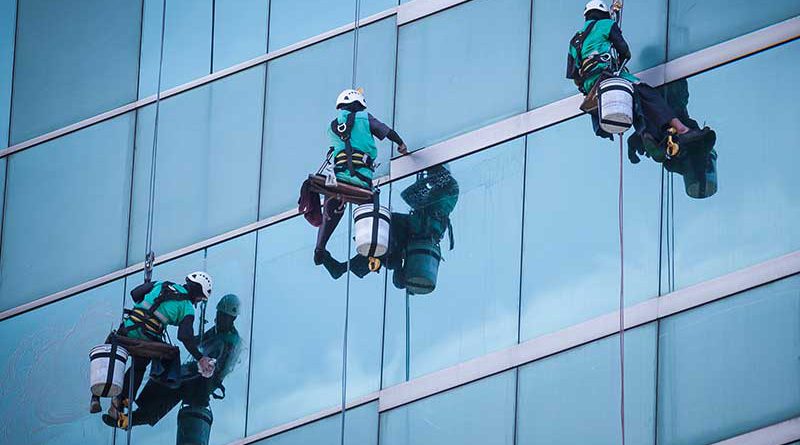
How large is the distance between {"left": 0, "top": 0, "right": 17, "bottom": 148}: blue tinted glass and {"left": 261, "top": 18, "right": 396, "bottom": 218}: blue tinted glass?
12.1 ft

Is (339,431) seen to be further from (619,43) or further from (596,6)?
(596,6)

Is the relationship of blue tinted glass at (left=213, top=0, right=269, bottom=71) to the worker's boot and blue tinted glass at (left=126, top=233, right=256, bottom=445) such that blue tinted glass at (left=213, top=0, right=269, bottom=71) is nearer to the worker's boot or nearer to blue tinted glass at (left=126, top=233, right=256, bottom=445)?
blue tinted glass at (left=126, top=233, right=256, bottom=445)

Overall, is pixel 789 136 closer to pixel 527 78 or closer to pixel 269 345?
pixel 527 78

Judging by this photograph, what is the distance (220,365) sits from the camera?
2273 cm

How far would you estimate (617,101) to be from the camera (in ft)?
67.3

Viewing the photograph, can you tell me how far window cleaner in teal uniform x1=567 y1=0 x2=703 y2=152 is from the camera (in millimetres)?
20750

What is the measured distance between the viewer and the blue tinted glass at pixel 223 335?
22531 mm

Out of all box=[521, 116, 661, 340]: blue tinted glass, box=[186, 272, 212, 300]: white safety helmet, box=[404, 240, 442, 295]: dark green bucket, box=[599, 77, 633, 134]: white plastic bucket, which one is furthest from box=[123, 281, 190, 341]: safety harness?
box=[599, 77, 633, 134]: white plastic bucket

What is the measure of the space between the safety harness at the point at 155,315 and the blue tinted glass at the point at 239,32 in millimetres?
2979

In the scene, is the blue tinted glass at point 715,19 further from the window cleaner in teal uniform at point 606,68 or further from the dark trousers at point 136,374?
the dark trousers at point 136,374

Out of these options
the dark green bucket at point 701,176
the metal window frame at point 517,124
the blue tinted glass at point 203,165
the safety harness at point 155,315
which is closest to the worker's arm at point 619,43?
the metal window frame at point 517,124

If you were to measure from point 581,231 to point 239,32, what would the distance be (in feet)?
17.3

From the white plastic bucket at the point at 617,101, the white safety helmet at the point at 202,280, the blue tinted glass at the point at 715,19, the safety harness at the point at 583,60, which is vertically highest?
the blue tinted glass at the point at 715,19

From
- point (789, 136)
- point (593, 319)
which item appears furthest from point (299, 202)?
A: point (789, 136)
